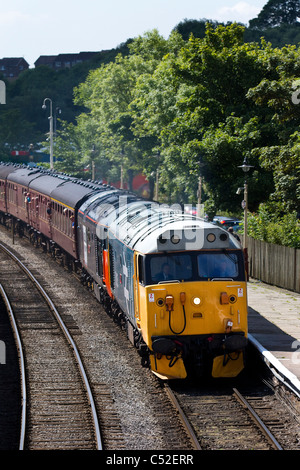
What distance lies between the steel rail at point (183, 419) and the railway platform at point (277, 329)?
225cm

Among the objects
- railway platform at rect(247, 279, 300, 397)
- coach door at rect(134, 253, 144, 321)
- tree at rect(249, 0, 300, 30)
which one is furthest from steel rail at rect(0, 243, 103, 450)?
tree at rect(249, 0, 300, 30)

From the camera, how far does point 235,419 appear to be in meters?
14.6

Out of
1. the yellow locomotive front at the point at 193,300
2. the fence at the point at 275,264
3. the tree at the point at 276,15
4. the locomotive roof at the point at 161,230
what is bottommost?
the fence at the point at 275,264

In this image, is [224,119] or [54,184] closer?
[54,184]

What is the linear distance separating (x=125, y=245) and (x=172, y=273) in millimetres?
2834

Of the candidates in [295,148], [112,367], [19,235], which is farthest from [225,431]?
[19,235]

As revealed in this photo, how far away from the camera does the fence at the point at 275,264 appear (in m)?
30.2

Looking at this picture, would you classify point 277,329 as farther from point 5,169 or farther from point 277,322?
point 5,169

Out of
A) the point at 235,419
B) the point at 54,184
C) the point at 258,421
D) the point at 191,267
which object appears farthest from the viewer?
the point at 54,184

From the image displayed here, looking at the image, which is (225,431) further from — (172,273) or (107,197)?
(107,197)

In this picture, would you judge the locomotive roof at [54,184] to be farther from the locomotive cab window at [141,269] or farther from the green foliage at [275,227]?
the locomotive cab window at [141,269]

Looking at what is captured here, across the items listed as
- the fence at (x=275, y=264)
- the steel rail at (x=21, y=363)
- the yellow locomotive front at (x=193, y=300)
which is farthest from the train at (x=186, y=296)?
the fence at (x=275, y=264)

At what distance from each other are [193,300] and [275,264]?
16.5m

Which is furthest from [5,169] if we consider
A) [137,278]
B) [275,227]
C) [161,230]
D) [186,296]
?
[186,296]
